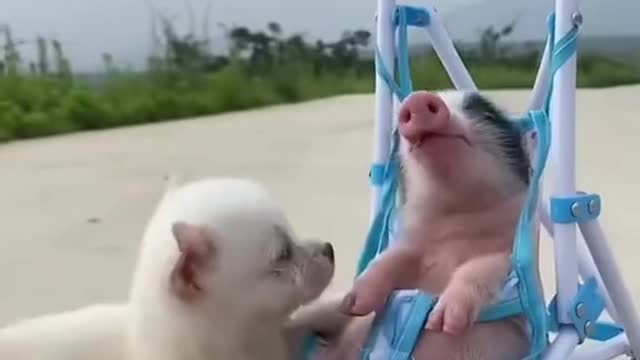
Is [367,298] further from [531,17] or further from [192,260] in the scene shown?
[531,17]

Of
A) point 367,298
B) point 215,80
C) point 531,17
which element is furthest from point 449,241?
point 531,17

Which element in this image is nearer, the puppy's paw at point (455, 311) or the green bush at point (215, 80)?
the puppy's paw at point (455, 311)

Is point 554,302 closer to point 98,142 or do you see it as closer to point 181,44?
point 98,142

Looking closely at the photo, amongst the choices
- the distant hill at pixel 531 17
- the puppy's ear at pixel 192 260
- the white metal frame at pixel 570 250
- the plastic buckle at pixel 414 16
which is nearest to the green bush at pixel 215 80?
the distant hill at pixel 531 17

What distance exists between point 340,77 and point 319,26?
0.15 metres

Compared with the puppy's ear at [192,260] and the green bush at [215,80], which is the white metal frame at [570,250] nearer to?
the puppy's ear at [192,260]

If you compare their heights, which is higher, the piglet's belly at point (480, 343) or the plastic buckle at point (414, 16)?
the plastic buckle at point (414, 16)

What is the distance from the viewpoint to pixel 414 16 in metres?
1.11

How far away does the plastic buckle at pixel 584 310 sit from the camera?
0.90 metres

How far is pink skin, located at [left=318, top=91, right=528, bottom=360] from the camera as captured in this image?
87 cm

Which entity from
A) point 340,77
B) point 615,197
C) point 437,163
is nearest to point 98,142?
point 340,77

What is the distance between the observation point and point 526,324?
2.90 feet

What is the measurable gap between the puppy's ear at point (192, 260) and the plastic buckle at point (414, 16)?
12.2 inches

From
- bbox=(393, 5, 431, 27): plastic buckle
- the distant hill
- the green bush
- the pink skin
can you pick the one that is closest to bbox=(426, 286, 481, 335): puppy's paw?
the pink skin
